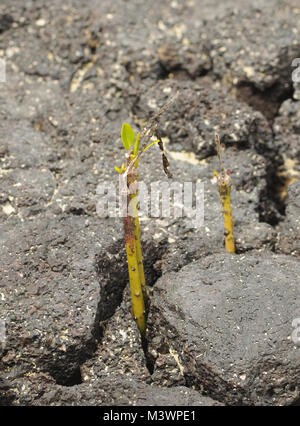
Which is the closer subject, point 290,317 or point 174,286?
point 290,317

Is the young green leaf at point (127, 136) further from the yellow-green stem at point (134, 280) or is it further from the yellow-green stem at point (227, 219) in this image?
the yellow-green stem at point (227, 219)

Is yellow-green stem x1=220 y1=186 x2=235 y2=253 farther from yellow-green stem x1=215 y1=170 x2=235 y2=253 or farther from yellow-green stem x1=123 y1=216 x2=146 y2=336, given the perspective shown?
yellow-green stem x1=123 y1=216 x2=146 y2=336

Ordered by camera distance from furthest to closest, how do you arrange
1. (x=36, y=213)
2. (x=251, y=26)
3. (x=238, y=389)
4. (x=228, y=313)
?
(x=251, y=26) → (x=36, y=213) → (x=228, y=313) → (x=238, y=389)

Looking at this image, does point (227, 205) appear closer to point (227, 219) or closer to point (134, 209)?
point (227, 219)

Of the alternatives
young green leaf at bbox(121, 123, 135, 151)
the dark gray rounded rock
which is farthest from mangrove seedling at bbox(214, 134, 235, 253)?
young green leaf at bbox(121, 123, 135, 151)

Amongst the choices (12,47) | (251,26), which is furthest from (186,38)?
(12,47)

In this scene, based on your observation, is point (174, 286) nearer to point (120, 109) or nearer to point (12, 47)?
point (120, 109)
